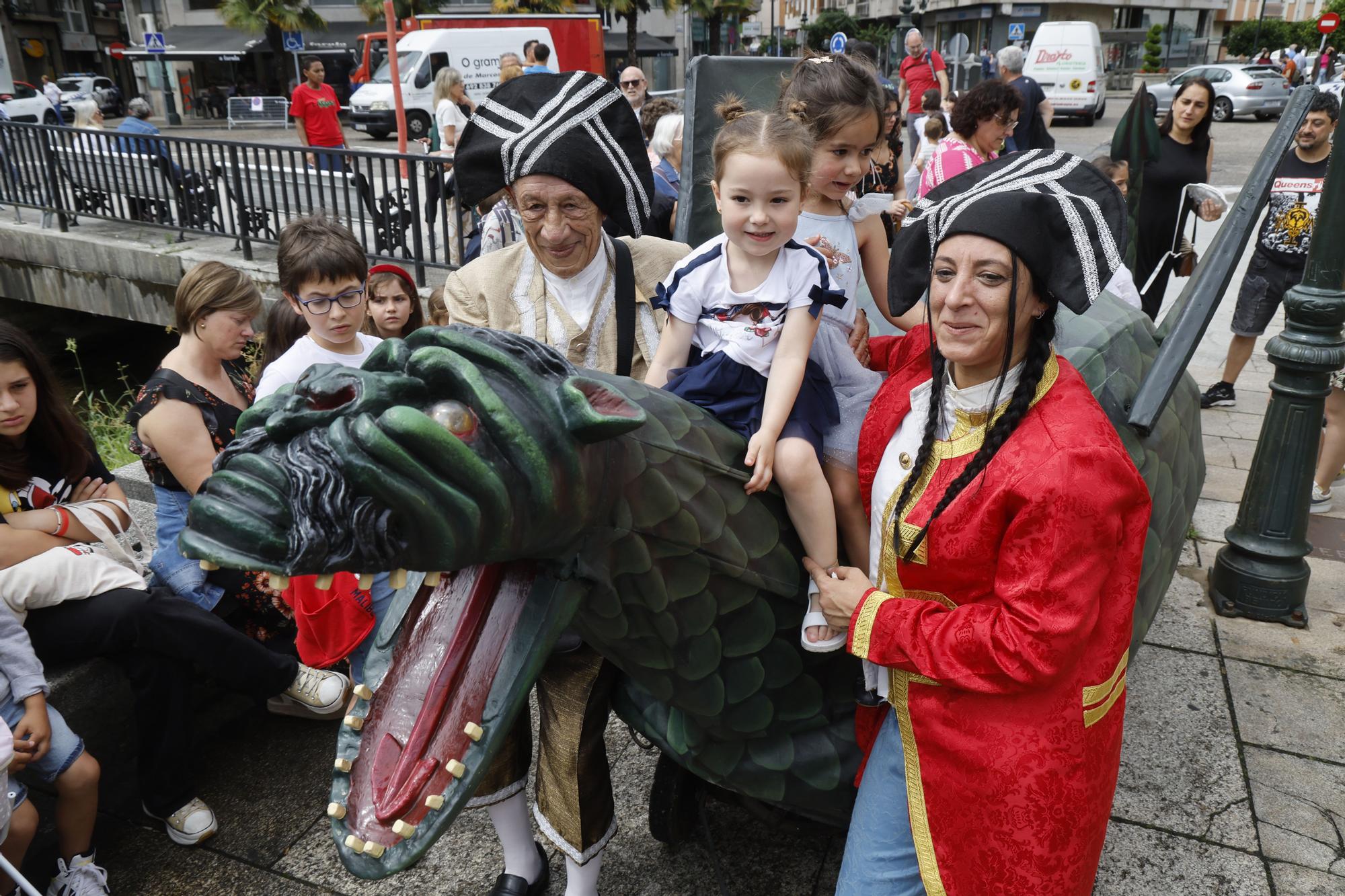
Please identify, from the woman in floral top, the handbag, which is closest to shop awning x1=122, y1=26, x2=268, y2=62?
the woman in floral top

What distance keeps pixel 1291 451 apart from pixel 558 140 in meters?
3.45

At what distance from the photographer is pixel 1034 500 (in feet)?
5.08

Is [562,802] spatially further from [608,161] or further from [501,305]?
[608,161]

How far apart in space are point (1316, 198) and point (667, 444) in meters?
5.77

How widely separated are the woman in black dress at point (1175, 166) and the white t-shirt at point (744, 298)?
484cm

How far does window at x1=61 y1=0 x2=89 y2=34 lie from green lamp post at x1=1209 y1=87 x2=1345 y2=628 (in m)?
57.1

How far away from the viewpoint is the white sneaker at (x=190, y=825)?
2.84m

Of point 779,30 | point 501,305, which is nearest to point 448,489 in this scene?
point 501,305

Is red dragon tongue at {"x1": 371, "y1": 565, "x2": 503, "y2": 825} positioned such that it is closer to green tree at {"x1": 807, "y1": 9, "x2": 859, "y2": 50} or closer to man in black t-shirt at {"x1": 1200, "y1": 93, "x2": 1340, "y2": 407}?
man in black t-shirt at {"x1": 1200, "y1": 93, "x2": 1340, "y2": 407}

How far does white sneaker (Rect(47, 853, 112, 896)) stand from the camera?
258 centimetres

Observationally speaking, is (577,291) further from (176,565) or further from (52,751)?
(52,751)

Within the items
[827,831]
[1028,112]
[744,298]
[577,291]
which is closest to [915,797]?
[827,831]

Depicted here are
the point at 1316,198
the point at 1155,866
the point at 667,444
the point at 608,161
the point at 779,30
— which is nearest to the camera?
the point at 667,444

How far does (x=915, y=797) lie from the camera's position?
180cm
